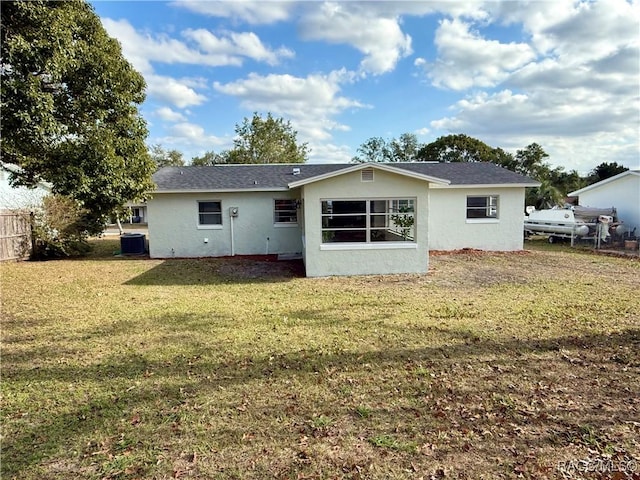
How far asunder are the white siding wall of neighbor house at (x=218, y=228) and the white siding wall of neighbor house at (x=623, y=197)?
17.1 metres

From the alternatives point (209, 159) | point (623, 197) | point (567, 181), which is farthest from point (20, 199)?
point (567, 181)

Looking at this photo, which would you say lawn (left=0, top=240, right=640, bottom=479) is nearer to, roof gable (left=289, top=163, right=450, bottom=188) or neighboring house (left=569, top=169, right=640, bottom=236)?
roof gable (left=289, top=163, right=450, bottom=188)

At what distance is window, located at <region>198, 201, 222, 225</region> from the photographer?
15.6m

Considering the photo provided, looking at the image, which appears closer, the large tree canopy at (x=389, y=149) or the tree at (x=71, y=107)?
the tree at (x=71, y=107)

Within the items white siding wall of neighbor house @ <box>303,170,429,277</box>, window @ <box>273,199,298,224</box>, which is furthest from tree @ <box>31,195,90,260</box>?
white siding wall of neighbor house @ <box>303,170,429,277</box>

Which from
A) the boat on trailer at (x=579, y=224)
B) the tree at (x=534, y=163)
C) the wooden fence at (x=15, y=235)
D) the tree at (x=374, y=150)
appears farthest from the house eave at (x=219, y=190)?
the tree at (x=374, y=150)

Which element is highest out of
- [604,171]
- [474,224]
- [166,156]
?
[166,156]

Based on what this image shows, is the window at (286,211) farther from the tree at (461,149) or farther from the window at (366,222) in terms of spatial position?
the tree at (461,149)

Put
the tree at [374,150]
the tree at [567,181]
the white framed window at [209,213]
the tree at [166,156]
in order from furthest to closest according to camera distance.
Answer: the tree at [374,150], the tree at [166,156], the tree at [567,181], the white framed window at [209,213]

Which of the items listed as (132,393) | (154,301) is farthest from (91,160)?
(132,393)

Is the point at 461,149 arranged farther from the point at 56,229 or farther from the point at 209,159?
the point at 56,229

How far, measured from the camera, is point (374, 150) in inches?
2207

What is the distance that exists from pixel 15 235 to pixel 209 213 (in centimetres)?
726

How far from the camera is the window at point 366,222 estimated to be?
37.9ft
